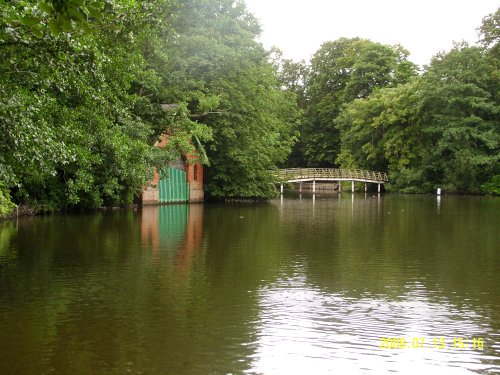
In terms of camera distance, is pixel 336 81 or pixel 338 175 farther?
pixel 336 81

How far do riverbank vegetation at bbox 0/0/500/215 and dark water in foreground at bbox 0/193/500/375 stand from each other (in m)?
2.55

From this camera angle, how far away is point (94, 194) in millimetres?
25016

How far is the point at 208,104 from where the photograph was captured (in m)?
30.5

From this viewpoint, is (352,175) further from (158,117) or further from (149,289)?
(149,289)

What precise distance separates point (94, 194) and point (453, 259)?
16116 millimetres

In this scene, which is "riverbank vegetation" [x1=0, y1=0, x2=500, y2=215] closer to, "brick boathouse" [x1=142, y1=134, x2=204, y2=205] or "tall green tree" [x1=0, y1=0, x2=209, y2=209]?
"tall green tree" [x1=0, y1=0, x2=209, y2=209]

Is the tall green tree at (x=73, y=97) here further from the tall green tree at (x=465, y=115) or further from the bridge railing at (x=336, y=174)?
the tall green tree at (x=465, y=115)

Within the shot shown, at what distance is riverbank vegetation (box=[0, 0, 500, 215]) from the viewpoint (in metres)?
10.6

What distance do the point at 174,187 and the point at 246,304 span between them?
26.6m

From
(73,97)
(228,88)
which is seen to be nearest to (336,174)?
(228,88)

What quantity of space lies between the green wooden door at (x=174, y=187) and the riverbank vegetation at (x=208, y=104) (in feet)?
6.83

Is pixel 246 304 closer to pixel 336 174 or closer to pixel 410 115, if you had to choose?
pixel 410 115
